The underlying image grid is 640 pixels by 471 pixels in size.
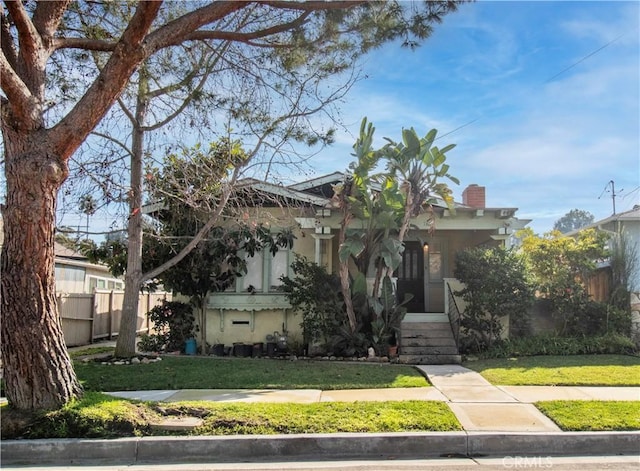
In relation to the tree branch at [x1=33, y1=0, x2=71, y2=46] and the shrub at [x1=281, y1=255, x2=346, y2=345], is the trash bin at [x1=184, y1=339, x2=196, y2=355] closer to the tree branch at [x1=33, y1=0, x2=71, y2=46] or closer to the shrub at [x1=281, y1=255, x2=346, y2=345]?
the shrub at [x1=281, y1=255, x2=346, y2=345]

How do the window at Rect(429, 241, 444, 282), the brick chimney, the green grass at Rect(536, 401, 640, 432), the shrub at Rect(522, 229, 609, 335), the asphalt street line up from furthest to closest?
the brick chimney < the window at Rect(429, 241, 444, 282) < the shrub at Rect(522, 229, 609, 335) < the green grass at Rect(536, 401, 640, 432) < the asphalt street

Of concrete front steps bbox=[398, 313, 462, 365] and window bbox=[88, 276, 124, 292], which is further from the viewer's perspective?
window bbox=[88, 276, 124, 292]

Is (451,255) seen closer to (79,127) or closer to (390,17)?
(390,17)

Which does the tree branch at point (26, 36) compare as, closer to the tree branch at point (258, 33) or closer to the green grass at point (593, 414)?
the tree branch at point (258, 33)

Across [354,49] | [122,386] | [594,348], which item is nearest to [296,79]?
[354,49]

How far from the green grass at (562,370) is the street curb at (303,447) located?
2844 mm

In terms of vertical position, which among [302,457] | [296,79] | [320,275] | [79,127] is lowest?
[302,457]

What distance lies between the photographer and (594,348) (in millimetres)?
11094

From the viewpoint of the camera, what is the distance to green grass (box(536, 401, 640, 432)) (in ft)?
18.3

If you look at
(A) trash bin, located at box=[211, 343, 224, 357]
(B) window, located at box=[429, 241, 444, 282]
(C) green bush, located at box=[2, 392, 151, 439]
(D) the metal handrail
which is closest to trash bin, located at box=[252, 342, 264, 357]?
(A) trash bin, located at box=[211, 343, 224, 357]

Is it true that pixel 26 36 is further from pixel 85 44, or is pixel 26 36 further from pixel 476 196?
pixel 476 196

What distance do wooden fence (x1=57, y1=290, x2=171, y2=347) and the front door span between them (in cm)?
705

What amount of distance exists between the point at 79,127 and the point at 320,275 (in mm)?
6822

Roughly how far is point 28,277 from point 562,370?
8.81 metres
